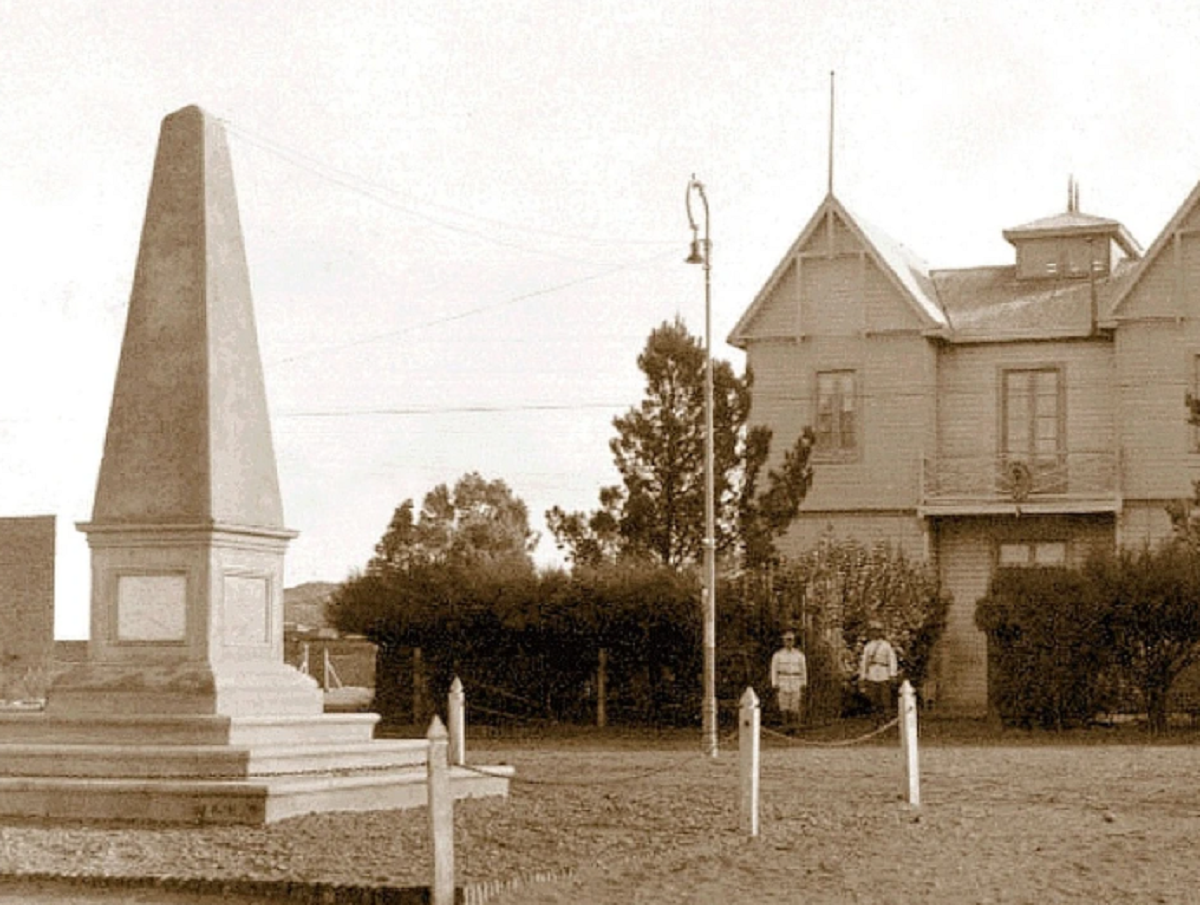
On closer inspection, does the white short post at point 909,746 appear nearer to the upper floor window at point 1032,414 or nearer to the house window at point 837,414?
the upper floor window at point 1032,414

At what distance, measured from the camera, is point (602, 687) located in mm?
35812

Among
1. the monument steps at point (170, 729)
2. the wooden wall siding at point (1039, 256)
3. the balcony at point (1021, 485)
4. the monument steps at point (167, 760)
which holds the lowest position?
the monument steps at point (167, 760)

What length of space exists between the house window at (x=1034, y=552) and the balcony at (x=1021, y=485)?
841 millimetres

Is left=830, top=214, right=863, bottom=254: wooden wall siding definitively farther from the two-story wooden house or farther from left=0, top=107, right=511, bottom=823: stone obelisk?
left=0, top=107, right=511, bottom=823: stone obelisk

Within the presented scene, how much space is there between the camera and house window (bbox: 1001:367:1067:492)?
40.8 m

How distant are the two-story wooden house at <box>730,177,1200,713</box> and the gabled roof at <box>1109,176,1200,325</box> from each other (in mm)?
42

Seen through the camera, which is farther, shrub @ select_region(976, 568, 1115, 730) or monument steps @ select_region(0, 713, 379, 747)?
shrub @ select_region(976, 568, 1115, 730)

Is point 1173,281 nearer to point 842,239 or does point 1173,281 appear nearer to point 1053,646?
point 842,239

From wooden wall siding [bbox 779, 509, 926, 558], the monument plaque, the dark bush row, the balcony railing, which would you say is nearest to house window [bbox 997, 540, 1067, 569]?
the balcony railing

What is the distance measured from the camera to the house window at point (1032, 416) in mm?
40812

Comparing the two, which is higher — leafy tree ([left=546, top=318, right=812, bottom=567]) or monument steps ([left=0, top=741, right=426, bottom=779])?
leafy tree ([left=546, top=318, right=812, bottom=567])

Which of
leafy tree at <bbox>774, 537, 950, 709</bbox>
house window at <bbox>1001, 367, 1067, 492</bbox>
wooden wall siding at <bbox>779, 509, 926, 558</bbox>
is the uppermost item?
house window at <bbox>1001, 367, 1067, 492</bbox>

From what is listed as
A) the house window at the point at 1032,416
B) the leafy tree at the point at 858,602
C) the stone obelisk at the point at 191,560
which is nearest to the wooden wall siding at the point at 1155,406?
the house window at the point at 1032,416

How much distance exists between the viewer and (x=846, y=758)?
26.0 m
